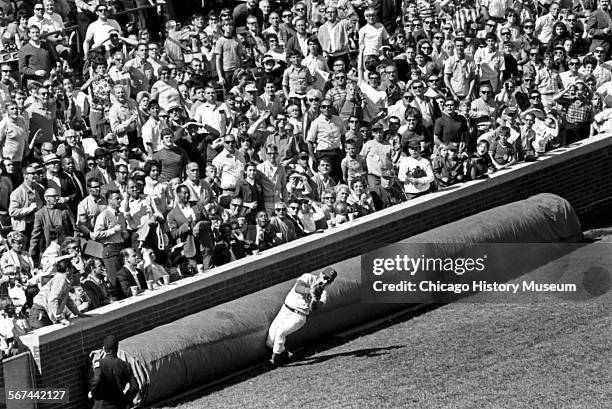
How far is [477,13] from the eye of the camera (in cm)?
3027

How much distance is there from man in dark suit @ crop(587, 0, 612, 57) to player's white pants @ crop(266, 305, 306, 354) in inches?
411

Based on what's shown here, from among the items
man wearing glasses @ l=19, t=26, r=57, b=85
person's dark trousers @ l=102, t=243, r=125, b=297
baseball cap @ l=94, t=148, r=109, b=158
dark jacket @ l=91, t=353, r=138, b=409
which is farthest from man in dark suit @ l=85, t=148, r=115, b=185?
dark jacket @ l=91, t=353, r=138, b=409

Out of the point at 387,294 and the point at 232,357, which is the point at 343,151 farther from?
the point at 232,357

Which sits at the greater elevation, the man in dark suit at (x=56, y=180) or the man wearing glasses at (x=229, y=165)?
the man in dark suit at (x=56, y=180)

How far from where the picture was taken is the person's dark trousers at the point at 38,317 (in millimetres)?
19672

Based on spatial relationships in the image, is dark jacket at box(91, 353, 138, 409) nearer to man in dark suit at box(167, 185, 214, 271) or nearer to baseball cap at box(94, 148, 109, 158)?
man in dark suit at box(167, 185, 214, 271)

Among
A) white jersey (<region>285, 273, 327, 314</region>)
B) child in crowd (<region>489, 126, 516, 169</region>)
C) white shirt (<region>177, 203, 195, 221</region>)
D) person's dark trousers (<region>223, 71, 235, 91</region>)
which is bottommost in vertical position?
white jersey (<region>285, 273, 327, 314</region>)

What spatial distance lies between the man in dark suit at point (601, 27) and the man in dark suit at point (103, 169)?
412 inches

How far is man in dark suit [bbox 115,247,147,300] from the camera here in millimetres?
20719

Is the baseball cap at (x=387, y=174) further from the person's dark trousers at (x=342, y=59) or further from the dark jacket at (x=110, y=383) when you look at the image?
the dark jacket at (x=110, y=383)

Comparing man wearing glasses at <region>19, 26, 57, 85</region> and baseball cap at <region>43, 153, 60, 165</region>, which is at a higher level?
man wearing glasses at <region>19, 26, 57, 85</region>

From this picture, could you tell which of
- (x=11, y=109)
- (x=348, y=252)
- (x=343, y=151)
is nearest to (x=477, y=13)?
(x=343, y=151)

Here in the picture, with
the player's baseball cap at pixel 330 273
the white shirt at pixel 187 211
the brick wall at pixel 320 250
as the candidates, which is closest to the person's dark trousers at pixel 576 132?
the brick wall at pixel 320 250

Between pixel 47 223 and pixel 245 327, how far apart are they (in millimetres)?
2811
